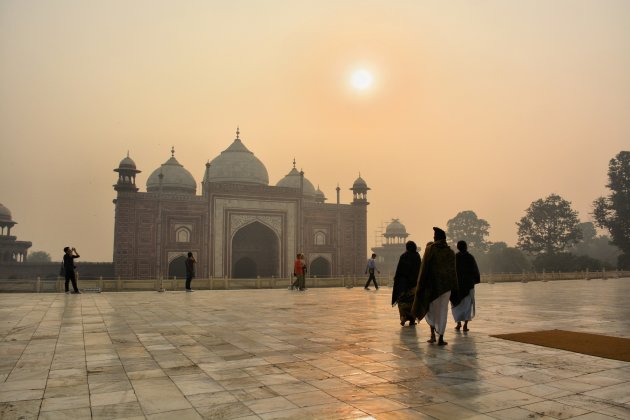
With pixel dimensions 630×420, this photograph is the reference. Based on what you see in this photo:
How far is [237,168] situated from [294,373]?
36663 millimetres

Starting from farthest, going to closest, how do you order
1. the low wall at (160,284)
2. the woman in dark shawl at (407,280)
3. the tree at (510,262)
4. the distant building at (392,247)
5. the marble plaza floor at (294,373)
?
the distant building at (392,247) → the tree at (510,262) → the low wall at (160,284) → the woman in dark shawl at (407,280) → the marble plaza floor at (294,373)

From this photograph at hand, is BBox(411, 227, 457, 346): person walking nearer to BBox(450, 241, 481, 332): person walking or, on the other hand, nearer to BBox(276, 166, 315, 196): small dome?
BBox(450, 241, 481, 332): person walking

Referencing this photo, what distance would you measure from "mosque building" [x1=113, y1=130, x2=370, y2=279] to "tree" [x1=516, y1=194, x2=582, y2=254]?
24921 mm

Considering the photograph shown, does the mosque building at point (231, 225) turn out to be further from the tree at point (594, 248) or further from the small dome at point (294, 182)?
the tree at point (594, 248)

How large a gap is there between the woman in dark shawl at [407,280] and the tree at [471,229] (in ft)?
235

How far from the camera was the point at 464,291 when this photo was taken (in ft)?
24.6

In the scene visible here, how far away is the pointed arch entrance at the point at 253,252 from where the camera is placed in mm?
37906

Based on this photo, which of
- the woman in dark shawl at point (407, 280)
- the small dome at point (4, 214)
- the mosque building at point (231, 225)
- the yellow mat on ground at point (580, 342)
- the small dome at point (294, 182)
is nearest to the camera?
the yellow mat on ground at point (580, 342)

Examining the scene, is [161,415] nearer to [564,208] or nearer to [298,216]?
[298,216]

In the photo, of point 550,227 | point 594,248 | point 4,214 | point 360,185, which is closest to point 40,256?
point 4,214

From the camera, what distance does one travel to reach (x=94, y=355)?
205 inches

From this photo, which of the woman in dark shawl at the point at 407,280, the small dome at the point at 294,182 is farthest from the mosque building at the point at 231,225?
the woman in dark shawl at the point at 407,280

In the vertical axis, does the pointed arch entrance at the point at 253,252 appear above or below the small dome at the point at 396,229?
below

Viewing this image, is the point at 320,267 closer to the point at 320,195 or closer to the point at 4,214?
the point at 320,195
